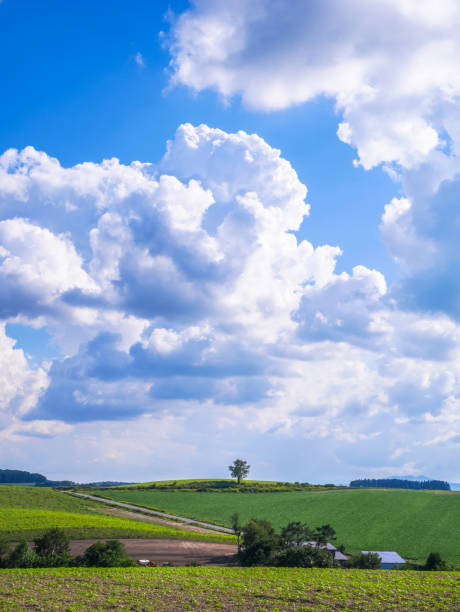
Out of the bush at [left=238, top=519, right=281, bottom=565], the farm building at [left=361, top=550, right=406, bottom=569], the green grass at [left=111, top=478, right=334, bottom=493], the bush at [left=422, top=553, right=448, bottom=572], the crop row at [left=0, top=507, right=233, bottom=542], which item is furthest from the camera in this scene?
the green grass at [left=111, top=478, right=334, bottom=493]

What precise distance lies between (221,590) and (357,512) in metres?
94.3

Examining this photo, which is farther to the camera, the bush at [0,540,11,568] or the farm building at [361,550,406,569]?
the farm building at [361,550,406,569]

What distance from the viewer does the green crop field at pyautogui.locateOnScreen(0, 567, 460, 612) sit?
103 feet

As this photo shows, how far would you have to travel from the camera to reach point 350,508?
125562 millimetres

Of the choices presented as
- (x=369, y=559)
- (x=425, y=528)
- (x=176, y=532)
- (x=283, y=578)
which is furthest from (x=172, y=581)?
(x=425, y=528)

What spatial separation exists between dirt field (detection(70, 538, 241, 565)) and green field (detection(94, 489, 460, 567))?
88.6ft

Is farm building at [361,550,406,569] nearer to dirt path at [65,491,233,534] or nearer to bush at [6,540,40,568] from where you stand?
dirt path at [65,491,233,534]

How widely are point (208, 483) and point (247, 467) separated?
17.6m

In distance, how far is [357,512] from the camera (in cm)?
12012

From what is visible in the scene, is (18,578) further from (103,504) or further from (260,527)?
(103,504)

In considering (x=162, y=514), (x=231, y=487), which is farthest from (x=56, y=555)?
(x=231, y=487)

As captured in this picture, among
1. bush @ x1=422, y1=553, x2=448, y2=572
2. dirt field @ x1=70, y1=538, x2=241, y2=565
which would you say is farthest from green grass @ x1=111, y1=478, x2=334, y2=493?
bush @ x1=422, y1=553, x2=448, y2=572

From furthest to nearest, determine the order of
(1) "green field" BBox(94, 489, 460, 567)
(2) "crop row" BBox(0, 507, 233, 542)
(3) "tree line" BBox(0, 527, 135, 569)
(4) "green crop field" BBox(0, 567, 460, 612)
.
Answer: (1) "green field" BBox(94, 489, 460, 567) < (2) "crop row" BBox(0, 507, 233, 542) < (3) "tree line" BBox(0, 527, 135, 569) < (4) "green crop field" BBox(0, 567, 460, 612)

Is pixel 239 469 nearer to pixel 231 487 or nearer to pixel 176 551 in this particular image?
pixel 231 487
